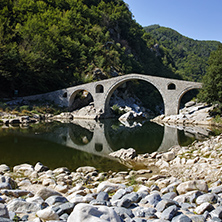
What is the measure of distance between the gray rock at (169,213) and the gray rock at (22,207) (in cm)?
196

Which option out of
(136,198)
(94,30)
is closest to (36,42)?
(94,30)

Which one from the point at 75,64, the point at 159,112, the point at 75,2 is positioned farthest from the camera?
the point at 75,2

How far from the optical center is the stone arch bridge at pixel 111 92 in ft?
83.8

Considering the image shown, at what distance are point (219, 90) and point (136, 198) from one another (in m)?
18.0

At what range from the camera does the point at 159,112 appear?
133ft

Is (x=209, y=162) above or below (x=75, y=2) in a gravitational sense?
below

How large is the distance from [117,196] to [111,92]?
2616 centimetres

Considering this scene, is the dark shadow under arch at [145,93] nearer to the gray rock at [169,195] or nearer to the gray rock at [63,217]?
the gray rock at [169,195]

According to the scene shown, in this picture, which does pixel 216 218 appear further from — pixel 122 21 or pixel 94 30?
pixel 122 21

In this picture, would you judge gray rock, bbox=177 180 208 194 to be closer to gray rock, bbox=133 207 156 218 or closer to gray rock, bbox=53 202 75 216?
gray rock, bbox=133 207 156 218

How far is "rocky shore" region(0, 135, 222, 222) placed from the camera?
9.78 ft

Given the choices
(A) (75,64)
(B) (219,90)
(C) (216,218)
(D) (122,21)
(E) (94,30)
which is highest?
(D) (122,21)

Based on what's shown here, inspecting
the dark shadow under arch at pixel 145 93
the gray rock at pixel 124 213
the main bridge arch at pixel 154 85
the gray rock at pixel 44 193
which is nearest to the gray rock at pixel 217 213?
the gray rock at pixel 124 213

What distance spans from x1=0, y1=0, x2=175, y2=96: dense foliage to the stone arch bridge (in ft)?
9.21
